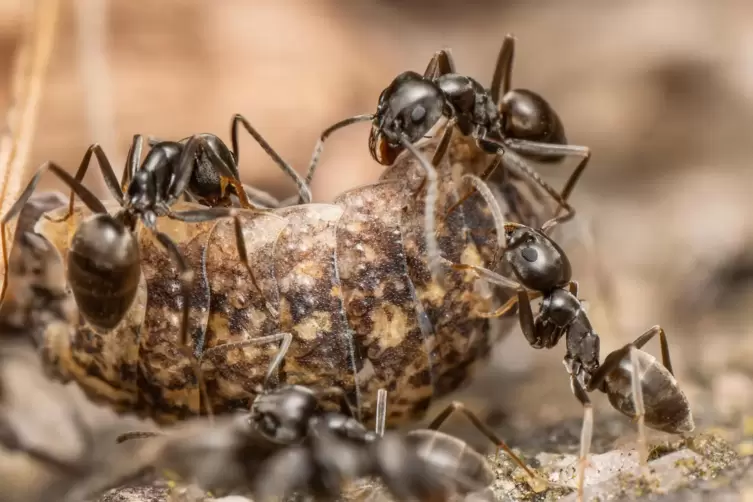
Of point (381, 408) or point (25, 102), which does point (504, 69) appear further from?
point (25, 102)

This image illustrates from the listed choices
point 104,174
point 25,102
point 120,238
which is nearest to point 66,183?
point 104,174

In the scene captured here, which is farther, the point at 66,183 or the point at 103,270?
the point at 66,183

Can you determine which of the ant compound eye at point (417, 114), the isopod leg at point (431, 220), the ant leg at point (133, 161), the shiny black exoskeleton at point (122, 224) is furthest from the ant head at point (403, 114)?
the ant leg at point (133, 161)

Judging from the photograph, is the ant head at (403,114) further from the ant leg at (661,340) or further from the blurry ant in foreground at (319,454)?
the ant leg at (661,340)

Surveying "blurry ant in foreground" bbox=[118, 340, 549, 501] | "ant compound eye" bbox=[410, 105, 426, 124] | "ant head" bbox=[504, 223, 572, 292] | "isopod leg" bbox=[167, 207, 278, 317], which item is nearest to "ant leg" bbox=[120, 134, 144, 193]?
"isopod leg" bbox=[167, 207, 278, 317]

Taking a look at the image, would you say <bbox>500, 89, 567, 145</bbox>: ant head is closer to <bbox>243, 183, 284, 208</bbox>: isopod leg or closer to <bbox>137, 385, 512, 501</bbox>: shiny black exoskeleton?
<bbox>243, 183, 284, 208</bbox>: isopod leg

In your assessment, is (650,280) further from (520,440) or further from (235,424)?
(235,424)

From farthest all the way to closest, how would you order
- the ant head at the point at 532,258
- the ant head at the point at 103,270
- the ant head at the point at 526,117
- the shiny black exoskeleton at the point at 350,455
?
the ant head at the point at 526,117, the ant head at the point at 532,258, the ant head at the point at 103,270, the shiny black exoskeleton at the point at 350,455
